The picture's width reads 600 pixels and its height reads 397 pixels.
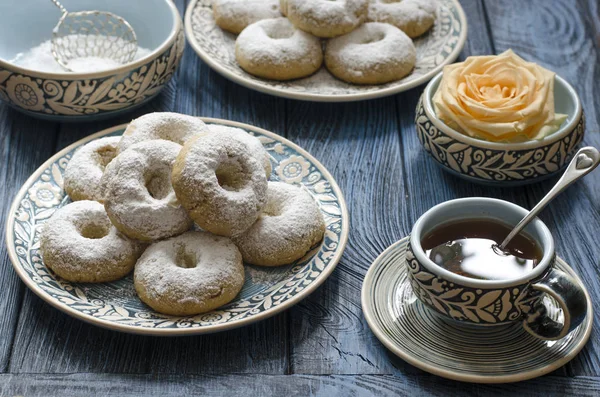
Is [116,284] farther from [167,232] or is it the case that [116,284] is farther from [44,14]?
[44,14]

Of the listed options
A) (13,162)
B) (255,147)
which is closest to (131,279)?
(255,147)

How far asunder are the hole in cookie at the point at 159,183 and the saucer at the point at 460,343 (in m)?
0.32

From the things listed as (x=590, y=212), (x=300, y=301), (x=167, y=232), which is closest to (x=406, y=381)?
(x=300, y=301)

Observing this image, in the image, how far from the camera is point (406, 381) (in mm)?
1014

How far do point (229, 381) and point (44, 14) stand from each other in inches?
38.7

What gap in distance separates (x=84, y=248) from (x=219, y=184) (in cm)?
21

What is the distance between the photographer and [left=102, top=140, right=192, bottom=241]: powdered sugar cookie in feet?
3.49

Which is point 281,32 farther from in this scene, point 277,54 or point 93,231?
point 93,231

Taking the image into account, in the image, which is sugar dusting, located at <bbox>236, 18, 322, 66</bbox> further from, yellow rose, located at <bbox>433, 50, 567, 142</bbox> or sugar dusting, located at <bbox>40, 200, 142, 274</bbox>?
sugar dusting, located at <bbox>40, 200, 142, 274</bbox>

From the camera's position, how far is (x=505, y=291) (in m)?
0.95

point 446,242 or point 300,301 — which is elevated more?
point 446,242

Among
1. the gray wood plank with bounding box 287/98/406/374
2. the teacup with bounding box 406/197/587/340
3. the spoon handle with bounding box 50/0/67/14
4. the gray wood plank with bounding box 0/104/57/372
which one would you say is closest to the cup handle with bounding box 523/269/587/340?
the teacup with bounding box 406/197/587/340

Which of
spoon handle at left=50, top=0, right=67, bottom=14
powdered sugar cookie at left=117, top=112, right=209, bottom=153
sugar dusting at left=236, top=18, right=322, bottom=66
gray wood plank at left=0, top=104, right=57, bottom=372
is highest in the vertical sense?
powdered sugar cookie at left=117, top=112, right=209, bottom=153

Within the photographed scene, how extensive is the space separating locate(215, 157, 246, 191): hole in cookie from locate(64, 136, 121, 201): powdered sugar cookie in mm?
184
